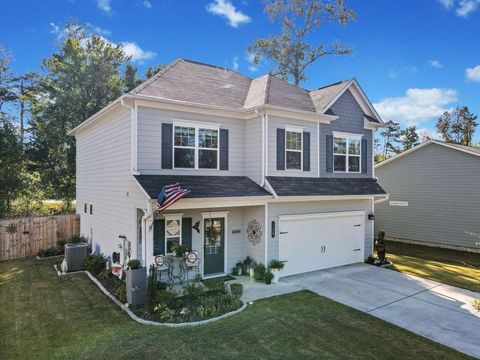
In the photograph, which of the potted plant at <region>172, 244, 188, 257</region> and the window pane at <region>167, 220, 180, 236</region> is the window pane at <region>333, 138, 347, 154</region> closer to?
the window pane at <region>167, 220, 180, 236</region>

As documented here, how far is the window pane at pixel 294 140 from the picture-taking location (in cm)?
1188

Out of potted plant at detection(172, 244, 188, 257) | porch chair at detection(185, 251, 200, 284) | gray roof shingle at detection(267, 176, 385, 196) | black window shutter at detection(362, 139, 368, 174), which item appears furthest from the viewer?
black window shutter at detection(362, 139, 368, 174)

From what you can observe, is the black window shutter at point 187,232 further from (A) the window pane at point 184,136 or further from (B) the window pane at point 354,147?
(B) the window pane at point 354,147

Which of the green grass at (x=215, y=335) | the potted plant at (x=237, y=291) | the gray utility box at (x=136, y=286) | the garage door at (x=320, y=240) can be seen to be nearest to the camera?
the green grass at (x=215, y=335)

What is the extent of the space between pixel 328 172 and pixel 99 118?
9372 millimetres

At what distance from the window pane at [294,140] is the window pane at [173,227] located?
16.0ft

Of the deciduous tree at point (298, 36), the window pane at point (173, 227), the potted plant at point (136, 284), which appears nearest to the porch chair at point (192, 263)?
the window pane at point (173, 227)

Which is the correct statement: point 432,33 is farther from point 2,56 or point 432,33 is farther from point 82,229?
point 2,56

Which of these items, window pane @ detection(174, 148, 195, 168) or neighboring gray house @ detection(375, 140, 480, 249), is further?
neighboring gray house @ detection(375, 140, 480, 249)

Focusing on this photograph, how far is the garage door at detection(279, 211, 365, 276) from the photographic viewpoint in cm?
1148

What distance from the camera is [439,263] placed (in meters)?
14.0

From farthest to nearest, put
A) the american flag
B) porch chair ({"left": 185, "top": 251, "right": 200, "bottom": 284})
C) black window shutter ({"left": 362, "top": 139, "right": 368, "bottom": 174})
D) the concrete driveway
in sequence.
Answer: black window shutter ({"left": 362, "top": 139, "right": 368, "bottom": 174}) < porch chair ({"left": 185, "top": 251, "right": 200, "bottom": 284}) < the american flag < the concrete driveway

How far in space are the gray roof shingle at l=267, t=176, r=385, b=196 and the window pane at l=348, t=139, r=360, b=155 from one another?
3.87 feet

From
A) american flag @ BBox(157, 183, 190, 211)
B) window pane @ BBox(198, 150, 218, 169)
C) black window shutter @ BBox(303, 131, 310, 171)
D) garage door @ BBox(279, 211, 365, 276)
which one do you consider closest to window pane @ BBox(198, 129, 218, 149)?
window pane @ BBox(198, 150, 218, 169)
